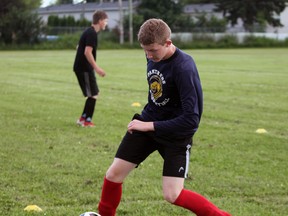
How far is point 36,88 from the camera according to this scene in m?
18.6

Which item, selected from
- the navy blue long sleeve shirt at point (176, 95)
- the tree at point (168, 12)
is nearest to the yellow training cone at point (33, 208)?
the navy blue long sleeve shirt at point (176, 95)

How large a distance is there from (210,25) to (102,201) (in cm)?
7681

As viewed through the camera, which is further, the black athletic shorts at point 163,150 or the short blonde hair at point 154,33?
the black athletic shorts at point 163,150

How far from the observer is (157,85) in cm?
512

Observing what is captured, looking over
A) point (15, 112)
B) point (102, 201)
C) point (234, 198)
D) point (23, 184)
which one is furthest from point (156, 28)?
point (15, 112)

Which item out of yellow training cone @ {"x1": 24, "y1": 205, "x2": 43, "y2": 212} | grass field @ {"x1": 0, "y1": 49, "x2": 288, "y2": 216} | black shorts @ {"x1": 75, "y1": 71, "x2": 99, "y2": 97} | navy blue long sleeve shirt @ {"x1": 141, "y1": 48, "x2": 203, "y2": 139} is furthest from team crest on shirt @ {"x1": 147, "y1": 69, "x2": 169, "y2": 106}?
black shorts @ {"x1": 75, "y1": 71, "x2": 99, "y2": 97}

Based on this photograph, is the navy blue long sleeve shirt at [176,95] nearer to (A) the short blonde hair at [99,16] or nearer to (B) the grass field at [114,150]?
(B) the grass field at [114,150]

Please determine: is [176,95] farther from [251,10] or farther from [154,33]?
[251,10]

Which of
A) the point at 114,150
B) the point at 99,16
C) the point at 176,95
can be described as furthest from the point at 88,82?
the point at 176,95

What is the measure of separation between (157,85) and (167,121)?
0.33 m

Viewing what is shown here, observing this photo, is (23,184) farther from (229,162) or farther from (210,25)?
(210,25)

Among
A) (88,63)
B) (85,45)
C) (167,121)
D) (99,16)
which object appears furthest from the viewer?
(88,63)

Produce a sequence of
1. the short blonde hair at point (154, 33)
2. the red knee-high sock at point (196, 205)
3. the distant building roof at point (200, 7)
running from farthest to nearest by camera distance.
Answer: the distant building roof at point (200, 7) < the red knee-high sock at point (196, 205) < the short blonde hair at point (154, 33)

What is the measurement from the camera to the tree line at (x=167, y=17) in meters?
61.0
